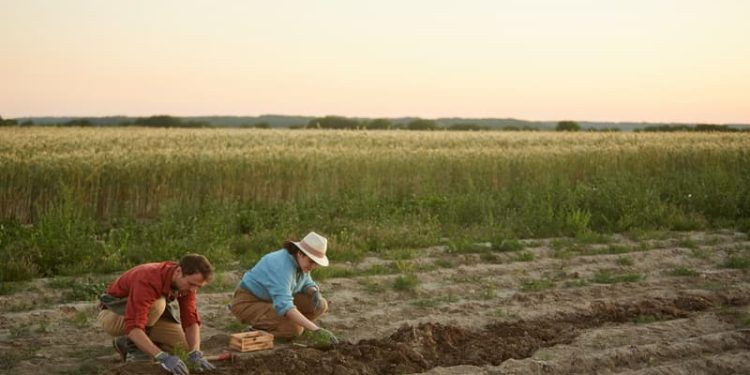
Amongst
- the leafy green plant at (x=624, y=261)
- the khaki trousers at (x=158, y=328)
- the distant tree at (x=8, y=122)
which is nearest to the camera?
the khaki trousers at (x=158, y=328)

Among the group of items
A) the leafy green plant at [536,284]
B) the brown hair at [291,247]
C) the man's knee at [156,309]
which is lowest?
the leafy green plant at [536,284]

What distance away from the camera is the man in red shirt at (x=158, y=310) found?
683cm

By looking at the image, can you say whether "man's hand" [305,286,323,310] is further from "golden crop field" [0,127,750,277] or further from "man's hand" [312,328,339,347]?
"golden crop field" [0,127,750,277]

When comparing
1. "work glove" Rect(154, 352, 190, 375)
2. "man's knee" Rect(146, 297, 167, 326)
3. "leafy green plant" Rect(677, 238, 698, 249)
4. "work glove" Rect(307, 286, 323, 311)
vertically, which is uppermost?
"man's knee" Rect(146, 297, 167, 326)

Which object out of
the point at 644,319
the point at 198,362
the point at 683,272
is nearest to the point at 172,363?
the point at 198,362

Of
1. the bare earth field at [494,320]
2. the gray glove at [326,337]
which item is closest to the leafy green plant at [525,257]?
the bare earth field at [494,320]

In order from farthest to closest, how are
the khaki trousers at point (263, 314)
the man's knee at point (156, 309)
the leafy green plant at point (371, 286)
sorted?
the leafy green plant at point (371, 286)
the khaki trousers at point (263, 314)
the man's knee at point (156, 309)

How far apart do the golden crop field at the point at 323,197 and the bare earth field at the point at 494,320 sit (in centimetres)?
179

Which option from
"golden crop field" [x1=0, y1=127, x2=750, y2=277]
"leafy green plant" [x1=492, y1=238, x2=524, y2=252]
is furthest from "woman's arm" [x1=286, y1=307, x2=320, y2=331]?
"leafy green plant" [x1=492, y1=238, x2=524, y2=252]

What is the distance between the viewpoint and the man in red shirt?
22.4 feet

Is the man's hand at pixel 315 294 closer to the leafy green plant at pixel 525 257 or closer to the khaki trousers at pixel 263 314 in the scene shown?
the khaki trousers at pixel 263 314

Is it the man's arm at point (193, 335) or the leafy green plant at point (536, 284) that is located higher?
the man's arm at point (193, 335)

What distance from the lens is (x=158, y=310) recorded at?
7.41 metres

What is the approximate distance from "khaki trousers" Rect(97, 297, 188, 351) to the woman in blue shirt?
3.13 ft
